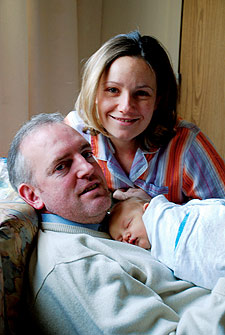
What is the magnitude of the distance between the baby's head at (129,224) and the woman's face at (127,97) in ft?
1.20

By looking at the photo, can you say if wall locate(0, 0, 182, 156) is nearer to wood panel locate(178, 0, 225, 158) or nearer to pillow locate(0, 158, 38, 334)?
wood panel locate(178, 0, 225, 158)

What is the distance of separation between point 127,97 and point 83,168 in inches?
16.7

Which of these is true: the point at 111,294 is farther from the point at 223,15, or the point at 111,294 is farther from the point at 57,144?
the point at 223,15

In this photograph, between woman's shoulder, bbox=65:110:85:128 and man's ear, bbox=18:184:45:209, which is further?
woman's shoulder, bbox=65:110:85:128

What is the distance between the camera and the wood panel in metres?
2.62

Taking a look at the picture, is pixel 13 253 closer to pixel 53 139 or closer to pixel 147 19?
pixel 53 139

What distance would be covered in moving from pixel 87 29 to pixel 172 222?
2.15 m

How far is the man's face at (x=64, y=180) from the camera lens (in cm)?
125

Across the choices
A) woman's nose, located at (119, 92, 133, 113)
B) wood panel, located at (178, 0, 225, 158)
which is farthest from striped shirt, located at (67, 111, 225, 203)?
wood panel, located at (178, 0, 225, 158)

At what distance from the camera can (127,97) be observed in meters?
1.56

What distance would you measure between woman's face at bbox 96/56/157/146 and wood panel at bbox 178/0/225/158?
119cm

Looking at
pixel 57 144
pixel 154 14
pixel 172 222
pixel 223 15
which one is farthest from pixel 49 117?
pixel 154 14

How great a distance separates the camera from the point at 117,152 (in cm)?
180

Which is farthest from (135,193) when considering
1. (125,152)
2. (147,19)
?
(147,19)
